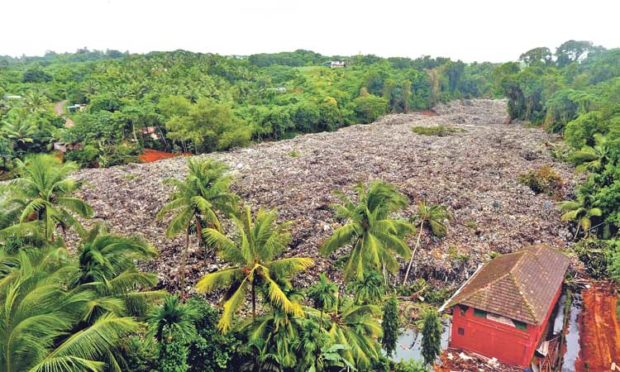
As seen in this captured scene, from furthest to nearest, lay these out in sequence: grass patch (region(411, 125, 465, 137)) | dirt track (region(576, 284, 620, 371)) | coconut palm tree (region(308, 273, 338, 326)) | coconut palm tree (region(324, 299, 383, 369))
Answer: grass patch (region(411, 125, 465, 137)) → dirt track (region(576, 284, 620, 371)) → coconut palm tree (region(308, 273, 338, 326)) → coconut palm tree (region(324, 299, 383, 369))

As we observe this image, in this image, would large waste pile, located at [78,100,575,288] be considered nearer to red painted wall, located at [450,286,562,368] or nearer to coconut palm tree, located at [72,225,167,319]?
red painted wall, located at [450,286,562,368]

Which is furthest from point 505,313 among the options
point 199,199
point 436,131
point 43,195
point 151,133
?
point 151,133

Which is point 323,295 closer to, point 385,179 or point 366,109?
point 385,179

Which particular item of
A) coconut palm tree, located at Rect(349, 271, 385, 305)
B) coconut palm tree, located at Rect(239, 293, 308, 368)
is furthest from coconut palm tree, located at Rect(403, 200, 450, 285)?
coconut palm tree, located at Rect(239, 293, 308, 368)

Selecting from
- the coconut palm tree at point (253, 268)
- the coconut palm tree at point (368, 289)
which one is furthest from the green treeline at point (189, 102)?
the coconut palm tree at point (253, 268)

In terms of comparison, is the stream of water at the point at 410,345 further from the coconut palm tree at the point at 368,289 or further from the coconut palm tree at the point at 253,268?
the coconut palm tree at the point at 253,268

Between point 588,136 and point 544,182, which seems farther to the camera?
point 588,136

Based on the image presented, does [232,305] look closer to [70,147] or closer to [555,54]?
[70,147]
